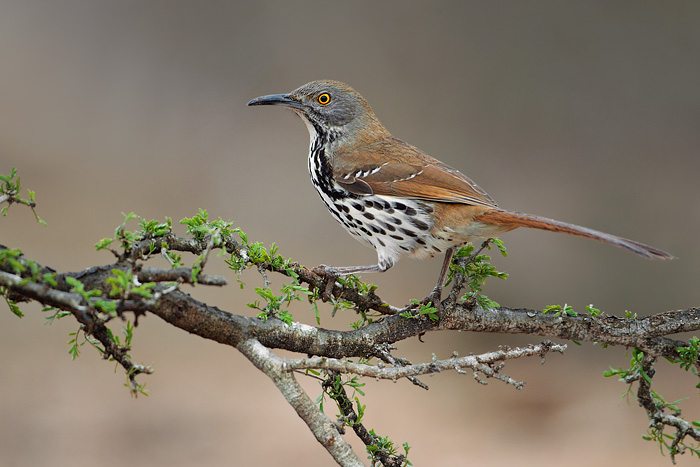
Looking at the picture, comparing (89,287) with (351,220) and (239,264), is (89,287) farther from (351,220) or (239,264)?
(351,220)

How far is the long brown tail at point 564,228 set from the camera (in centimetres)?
161

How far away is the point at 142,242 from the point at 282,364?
0.47m

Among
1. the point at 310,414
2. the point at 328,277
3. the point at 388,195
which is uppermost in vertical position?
the point at 388,195

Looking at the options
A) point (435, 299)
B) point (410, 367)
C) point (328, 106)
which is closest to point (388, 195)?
point (435, 299)

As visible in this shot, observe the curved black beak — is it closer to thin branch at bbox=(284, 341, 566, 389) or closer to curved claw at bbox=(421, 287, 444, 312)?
curved claw at bbox=(421, 287, 444, 312)

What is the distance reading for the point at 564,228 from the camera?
5.97 ft

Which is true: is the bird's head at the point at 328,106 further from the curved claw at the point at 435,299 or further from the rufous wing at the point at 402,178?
the curved claw at the point at 435,299

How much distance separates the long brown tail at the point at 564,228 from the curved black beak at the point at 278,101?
941 millimetres

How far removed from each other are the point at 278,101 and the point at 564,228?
129 centimetres

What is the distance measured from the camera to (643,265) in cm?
524

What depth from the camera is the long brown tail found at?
161 centimetres

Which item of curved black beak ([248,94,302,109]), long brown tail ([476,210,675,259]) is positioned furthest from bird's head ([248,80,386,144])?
long brown tail ([476,210,675,259])

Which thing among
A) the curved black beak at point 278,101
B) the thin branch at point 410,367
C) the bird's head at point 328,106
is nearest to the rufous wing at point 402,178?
the bird's head at point 328,106

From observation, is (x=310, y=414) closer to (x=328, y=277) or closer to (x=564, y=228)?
(x=328, y=277)
